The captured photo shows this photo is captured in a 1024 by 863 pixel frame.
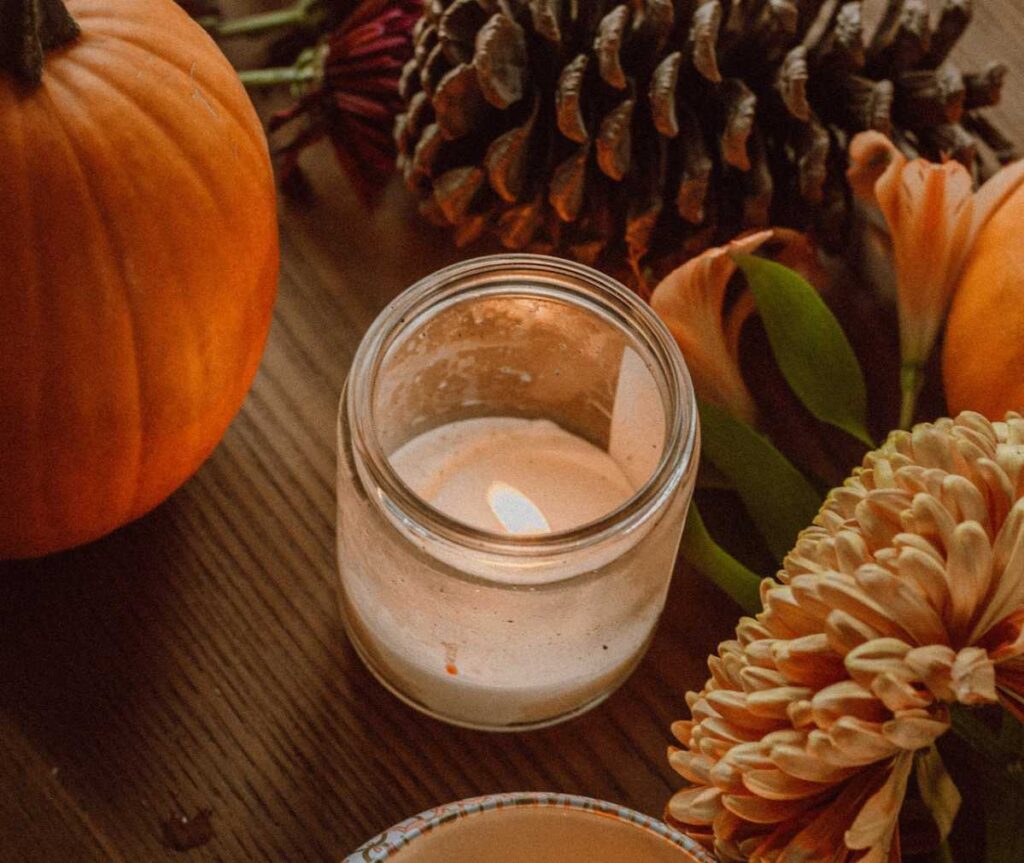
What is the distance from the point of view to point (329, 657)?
1.88ft

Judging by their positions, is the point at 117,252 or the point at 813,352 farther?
the point at 813,352

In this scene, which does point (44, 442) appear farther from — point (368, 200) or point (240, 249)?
point (368, 200)

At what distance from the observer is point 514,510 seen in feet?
1.80

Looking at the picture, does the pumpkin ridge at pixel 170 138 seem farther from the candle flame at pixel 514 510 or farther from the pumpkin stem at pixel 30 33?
the candle flame at pixel 514 510

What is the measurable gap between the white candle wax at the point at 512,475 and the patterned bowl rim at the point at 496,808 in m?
0.15

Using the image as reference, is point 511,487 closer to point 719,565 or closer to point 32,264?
point 719,565

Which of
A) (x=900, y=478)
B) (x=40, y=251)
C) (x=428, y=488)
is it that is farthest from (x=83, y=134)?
(x=900, y=478)

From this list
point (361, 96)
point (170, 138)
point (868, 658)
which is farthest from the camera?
point (361, 96)

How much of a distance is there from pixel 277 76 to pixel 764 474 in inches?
12.5

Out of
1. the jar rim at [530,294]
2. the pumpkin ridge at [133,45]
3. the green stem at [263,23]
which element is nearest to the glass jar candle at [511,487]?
the jar rim at [530,294]

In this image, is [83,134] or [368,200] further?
[368,200]

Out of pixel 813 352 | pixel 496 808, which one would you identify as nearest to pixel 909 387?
pixel 813 352

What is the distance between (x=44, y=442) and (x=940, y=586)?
32cm

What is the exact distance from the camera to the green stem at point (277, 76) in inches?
26.4
